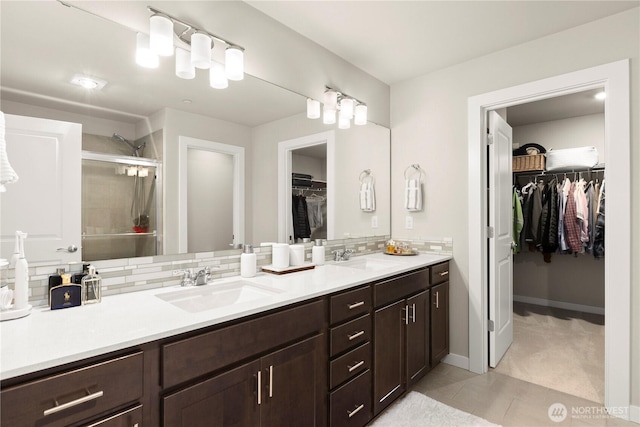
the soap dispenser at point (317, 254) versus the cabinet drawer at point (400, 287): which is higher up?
the soap dispenser at point (317, 254)

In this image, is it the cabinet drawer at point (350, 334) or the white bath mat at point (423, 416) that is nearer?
the cabinet drawer at point (350, 334)

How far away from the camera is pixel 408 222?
9.70 feet

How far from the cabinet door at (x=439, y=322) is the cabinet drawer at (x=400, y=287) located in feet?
0.66

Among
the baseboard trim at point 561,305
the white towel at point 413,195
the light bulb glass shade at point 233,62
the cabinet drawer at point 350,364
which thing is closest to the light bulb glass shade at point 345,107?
the white towel at point 413,195

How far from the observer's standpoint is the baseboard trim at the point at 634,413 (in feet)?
6.39

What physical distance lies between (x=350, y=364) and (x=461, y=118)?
6.73ft

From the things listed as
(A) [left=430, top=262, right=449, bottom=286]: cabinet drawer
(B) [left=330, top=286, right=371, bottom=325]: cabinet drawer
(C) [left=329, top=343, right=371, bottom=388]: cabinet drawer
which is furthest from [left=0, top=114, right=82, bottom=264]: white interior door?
(A) [left=430, top=262, right=449, bottom=286]: cabinet drawer

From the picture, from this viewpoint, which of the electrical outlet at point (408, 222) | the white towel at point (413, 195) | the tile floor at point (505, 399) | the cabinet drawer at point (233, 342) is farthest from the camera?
the electrical outlet at point (408, 222)

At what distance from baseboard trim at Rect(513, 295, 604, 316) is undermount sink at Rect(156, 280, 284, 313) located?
4300 mm

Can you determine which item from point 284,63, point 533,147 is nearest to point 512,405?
point 284,63

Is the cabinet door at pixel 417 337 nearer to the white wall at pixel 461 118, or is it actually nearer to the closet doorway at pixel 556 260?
the white wall at pixel 461 118

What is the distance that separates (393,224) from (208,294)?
6.31 ft

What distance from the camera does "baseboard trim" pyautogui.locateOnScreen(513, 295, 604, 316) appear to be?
4.03m

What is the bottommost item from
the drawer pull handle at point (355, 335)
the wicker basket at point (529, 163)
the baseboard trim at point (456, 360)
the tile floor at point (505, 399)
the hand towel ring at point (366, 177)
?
the tile floor at point (505, 399)
